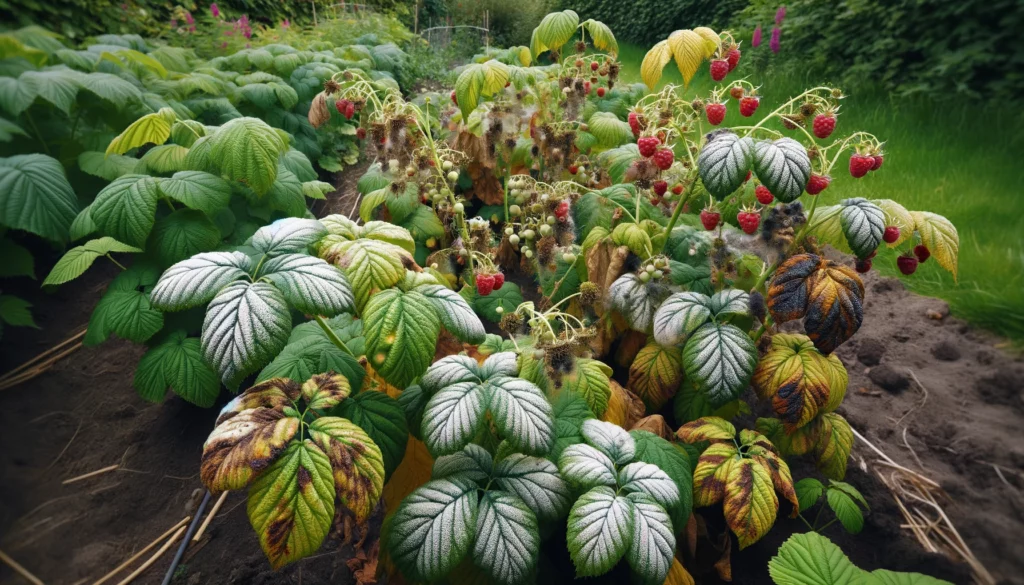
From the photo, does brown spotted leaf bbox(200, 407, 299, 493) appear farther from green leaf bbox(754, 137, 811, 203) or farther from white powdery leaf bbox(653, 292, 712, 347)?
green leaf bbox(754, 137, 811, 203)

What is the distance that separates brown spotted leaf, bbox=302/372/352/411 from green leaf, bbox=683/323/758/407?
2.67 ft

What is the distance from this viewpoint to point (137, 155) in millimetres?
2182

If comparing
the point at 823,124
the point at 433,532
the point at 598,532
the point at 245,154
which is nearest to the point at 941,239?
the point at 823,124

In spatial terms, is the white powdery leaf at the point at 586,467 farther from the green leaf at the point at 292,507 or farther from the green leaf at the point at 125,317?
the green leaf at the point at 125,317

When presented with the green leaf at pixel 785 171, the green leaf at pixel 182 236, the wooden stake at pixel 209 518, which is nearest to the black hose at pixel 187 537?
the wooden stake at pixel 209 518

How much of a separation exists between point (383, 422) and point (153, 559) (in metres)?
0.89

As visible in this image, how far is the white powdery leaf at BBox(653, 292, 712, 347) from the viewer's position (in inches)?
49.4

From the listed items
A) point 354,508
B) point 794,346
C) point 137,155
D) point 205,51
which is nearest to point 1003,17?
point 794,346

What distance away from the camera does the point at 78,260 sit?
1473mm

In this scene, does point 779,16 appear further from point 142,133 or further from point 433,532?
point 433,532

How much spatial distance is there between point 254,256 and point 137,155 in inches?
47.2

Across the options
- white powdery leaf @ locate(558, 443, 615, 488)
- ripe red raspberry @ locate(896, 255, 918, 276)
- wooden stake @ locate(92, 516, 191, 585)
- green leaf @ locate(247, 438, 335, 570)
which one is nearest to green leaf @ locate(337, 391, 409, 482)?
green leaf @ locate(247, 438, 335, 570)

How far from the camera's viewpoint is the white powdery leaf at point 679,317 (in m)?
1.25

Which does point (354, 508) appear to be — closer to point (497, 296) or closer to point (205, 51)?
point (497, 296)
